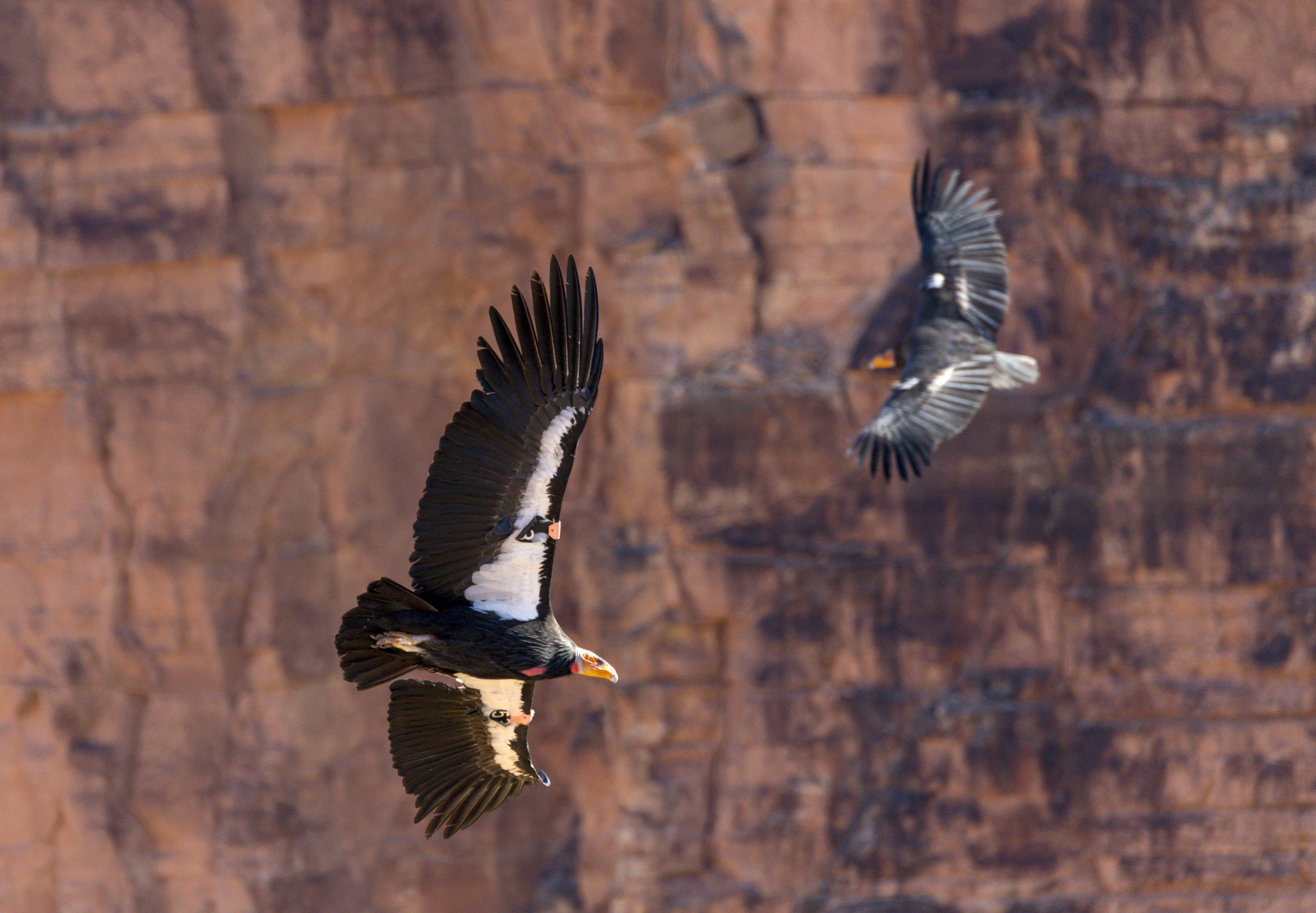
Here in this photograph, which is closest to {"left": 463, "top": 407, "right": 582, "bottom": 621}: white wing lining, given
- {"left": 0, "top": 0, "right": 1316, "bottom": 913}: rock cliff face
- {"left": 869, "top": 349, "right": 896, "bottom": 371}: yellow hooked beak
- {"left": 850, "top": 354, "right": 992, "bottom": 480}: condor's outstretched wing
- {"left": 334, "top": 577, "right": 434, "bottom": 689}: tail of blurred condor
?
{"left": 334, "top": 577, "right": 434, "bottom": 689}: tail of blurred condor

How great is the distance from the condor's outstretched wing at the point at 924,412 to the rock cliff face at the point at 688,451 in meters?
3.35

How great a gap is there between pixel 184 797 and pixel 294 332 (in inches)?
136

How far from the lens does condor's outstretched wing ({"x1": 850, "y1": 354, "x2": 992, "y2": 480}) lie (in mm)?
7906

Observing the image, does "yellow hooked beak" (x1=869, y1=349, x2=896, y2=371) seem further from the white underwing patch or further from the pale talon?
the pale talon

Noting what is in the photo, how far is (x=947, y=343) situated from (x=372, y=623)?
11.7ft

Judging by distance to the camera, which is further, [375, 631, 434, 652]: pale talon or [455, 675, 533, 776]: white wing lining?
[455, 675, 533, 776]: white wing lining

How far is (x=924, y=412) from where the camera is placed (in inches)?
323

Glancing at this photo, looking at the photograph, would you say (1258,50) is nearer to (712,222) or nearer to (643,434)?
(712,222)

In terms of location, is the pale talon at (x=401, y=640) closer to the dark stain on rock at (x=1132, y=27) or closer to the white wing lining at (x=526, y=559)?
the white wing lining at (x=526, y=559)

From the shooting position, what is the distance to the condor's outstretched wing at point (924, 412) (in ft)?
Answer: 25.9

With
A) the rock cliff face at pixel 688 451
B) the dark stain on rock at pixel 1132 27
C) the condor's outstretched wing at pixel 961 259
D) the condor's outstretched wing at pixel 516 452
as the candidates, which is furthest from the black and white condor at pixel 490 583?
the dark stain on rock at pixel 1132 27

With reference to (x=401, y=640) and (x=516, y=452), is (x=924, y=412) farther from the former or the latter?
(x=401, y=640)

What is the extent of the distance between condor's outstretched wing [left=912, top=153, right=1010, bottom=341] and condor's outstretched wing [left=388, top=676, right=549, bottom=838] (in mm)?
3269

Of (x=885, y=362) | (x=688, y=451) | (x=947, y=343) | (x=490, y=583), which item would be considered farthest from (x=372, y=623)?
(x=688, y=451)
